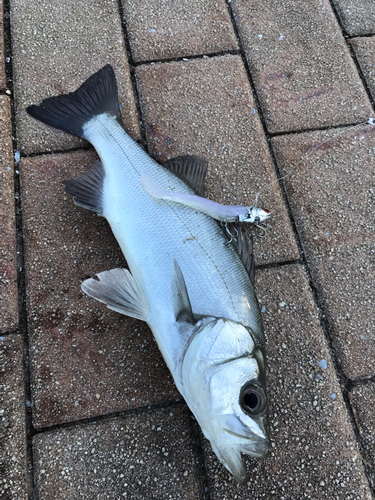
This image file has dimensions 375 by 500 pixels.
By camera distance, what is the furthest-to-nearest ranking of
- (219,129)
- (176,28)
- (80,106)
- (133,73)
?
1. (176,28)
2. (133,73)
3. (219,129)
4. (80,106)

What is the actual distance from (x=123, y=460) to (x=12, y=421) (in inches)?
20.9

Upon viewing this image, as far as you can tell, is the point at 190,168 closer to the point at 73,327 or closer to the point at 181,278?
the point at 181,278

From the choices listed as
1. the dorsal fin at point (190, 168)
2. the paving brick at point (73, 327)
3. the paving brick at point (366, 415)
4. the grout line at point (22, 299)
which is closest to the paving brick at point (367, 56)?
the dorsal fin at point (190, 168)

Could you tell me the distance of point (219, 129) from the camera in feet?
8.08

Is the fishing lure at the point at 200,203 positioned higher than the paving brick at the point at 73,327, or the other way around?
the fishing lure at the point at 200,203

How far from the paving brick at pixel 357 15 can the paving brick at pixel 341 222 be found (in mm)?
819

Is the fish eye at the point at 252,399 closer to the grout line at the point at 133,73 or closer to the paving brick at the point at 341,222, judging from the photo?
the paving brick at the point at 341,222

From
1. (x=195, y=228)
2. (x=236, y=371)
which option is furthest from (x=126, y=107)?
(x=236, y=371)

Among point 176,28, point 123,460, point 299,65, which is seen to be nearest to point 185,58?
point 176,28

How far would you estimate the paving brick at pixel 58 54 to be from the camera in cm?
238

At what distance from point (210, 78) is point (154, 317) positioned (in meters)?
1.64

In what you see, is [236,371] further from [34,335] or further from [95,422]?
[34,335]

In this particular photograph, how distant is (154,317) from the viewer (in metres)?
1.80

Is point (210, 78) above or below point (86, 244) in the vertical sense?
above
